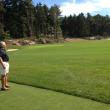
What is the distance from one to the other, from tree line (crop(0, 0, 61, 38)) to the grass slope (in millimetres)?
105504

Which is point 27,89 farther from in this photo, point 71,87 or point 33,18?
point 33,18

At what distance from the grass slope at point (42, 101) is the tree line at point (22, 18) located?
346 feet

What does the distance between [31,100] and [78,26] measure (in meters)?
172

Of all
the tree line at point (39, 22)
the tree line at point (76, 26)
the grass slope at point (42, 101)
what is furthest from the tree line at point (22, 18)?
the grass slope at point (42, 101)

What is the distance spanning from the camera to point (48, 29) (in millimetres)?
154625

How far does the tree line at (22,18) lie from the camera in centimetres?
12875

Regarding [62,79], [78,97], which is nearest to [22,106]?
[78,97]

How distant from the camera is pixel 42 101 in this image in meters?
11.3

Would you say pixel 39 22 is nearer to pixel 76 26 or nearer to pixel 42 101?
pixel 76 26

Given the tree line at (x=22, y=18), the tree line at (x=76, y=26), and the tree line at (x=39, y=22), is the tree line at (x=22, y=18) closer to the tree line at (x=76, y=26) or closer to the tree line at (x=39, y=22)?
the tree line at (x=39, y=22)

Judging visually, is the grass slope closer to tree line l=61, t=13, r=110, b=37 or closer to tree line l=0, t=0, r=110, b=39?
tree line l=0, t=0, r=110, b=39

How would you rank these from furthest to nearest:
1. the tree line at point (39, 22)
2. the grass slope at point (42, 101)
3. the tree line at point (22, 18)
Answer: the tree line at point (39, 22)
the tree line at point (22, 18)
the grass slope at point (42, 101)

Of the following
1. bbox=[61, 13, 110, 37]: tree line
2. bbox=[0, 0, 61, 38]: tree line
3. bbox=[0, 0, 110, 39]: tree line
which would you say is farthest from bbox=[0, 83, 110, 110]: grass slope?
bbox=[61, 13, 110, 37]: tree line

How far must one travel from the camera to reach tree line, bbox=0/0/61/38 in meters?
129
